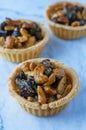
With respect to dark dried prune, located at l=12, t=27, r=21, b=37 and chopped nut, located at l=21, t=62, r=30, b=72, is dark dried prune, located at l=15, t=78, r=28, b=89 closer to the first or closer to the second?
chopped nut, located at l=21, t=62, r=30, b=72

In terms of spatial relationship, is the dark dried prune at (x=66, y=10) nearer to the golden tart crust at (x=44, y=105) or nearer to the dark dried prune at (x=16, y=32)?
the dark dried prune at (x=16, y=32)

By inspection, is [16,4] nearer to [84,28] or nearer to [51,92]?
[84,28]

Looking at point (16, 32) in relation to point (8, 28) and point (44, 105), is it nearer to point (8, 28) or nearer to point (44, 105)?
point (8, 28)

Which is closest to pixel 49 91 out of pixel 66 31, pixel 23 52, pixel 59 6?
pixel 23 52

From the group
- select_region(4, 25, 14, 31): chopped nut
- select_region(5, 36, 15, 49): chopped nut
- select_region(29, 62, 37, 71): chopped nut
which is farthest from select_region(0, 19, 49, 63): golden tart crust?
select_region(29, 62, 37, 71): chopped nut

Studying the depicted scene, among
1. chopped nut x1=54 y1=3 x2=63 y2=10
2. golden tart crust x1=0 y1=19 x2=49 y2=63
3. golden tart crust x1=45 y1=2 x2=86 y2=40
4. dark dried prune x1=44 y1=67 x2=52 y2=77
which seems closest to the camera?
dark dried prune x1=44 y1=67 x2=52 y2=77

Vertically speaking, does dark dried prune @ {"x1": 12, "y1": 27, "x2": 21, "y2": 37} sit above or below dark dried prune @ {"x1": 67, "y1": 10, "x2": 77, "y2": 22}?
below

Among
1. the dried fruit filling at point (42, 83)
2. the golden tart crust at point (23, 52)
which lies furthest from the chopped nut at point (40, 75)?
the golden tart crust at point (23, 52)
